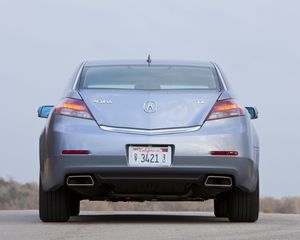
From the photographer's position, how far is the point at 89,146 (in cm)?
980

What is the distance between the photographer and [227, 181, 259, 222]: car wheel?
10516 mm

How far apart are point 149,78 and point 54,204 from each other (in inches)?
61.7

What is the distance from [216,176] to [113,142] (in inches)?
40.6

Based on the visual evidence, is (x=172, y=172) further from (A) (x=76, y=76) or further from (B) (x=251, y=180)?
(A) (x=76, y=76)

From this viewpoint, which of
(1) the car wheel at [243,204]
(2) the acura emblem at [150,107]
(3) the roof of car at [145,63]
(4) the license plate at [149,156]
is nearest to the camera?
(4) the license plate at [149,156]

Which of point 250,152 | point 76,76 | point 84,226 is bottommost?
point 84,226

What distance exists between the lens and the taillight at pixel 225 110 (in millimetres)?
9969

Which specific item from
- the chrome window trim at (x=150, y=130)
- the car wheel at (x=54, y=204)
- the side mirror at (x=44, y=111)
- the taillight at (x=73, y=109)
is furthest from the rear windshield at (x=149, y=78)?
the car wheel at (x=54, y=204)

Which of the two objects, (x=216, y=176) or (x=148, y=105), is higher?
(x=148, y=105)

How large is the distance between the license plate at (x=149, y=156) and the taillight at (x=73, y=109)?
1.88 feet

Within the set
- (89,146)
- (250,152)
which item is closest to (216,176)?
(250,152)

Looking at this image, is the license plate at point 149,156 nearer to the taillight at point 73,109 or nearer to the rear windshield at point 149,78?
the taillight at point 73,109

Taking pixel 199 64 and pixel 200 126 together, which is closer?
pixel 200 126

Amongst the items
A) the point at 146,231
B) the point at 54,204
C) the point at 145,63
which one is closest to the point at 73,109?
the point at 54,204
